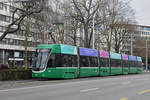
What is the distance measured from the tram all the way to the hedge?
7.29ft

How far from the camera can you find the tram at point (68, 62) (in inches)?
842

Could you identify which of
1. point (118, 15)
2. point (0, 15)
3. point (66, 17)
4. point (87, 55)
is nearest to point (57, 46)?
point (87, 55)

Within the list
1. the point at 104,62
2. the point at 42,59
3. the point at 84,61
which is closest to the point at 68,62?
the point at 42,59

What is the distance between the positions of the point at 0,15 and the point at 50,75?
38.6 metres

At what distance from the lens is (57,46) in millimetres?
21906

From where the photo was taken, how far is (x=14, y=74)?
74.8 ft

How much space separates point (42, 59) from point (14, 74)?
10.9ft

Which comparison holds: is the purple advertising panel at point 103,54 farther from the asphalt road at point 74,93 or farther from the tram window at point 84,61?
the asphalt road at point 74,93

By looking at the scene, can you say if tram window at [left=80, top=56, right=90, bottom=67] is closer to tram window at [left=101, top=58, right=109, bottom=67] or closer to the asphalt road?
tram window at [left=101, top=58, right=109, bottom=67]

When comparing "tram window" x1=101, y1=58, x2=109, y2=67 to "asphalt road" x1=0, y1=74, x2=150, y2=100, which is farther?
"tram window" x1=101, y1=58, x2=109, y2=67

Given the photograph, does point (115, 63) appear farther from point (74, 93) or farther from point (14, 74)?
point (74, 93)

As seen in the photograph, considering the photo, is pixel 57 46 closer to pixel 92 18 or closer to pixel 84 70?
pixel 84 70

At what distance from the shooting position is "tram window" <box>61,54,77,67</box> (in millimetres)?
22266

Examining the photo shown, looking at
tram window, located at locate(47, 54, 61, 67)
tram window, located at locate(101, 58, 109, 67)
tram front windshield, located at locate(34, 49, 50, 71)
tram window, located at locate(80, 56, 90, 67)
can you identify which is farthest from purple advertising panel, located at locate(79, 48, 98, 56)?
tram front windshield, located at locate(34, 49, 50, 71)
